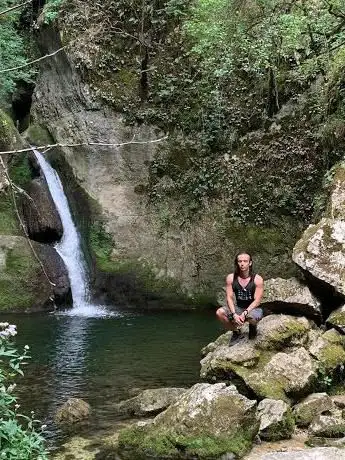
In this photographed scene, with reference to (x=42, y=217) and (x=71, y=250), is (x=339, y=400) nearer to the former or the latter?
(x=71, y=250)

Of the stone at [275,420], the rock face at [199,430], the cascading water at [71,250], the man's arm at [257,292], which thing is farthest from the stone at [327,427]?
the cascading water at [71,250]

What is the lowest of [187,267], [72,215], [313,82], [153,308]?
[153,308]

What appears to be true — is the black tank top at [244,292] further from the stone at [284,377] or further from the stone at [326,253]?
the stone at [326,253]

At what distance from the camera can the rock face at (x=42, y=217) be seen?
56.9ft

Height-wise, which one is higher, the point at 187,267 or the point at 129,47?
the point at 129,47

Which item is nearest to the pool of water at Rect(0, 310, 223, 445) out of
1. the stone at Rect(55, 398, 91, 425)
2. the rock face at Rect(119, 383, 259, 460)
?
the stone at Rect(55, 398, 91, 425)

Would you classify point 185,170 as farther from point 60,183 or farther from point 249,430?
point 249,430

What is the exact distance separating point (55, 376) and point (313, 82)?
1150cm

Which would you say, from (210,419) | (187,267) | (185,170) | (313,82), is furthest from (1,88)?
(210,419)

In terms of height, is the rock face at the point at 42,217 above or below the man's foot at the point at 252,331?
above

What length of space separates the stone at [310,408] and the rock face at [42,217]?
1211cm

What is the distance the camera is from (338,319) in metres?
8.47

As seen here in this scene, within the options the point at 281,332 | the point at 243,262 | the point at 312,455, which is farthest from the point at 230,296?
the point at 312,455

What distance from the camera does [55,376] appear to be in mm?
8930
